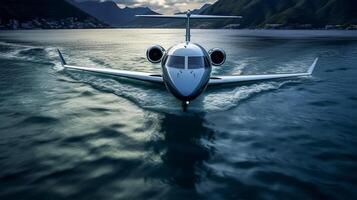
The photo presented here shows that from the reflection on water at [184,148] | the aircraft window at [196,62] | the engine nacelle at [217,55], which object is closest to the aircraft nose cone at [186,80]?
the aircraft window at [196,62]

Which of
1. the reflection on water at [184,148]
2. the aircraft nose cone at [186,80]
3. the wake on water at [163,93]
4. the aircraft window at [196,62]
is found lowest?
the reflection on water at [184,148]

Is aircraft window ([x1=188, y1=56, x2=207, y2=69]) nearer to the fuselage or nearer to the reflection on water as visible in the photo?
the fuselage

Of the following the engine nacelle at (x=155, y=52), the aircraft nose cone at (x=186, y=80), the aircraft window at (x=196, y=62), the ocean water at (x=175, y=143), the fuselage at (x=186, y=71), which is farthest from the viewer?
the engine nacelle at (x=155, y=52)

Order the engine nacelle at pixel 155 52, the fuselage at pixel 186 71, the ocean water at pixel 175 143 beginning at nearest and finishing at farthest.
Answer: the ocean water at pixel 175 143 → the fuselage at pixel 186 71 → the engine nacelle at pixel 155 52

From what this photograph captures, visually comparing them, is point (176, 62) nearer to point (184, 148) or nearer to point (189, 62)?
point (189, 62)

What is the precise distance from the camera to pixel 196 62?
1234cm

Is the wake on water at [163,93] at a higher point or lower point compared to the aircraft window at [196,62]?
lower

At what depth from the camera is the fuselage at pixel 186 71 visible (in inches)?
447

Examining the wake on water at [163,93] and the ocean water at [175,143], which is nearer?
the ocean water at [175,143]

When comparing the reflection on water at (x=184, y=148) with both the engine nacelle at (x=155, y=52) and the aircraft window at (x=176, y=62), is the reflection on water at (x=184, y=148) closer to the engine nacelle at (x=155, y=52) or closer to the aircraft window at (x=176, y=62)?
the aircraft window at (x=176, y=62)

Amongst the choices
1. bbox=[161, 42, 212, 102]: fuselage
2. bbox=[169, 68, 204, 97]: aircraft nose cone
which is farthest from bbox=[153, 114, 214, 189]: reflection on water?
bbox=[169, 68, 204, 97]: aircraft nose cone

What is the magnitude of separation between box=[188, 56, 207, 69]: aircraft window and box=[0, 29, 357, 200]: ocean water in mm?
2428

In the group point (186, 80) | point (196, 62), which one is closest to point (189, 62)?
point (196, 62)

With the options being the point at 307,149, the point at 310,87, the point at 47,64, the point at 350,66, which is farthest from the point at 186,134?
the point at 350,66
